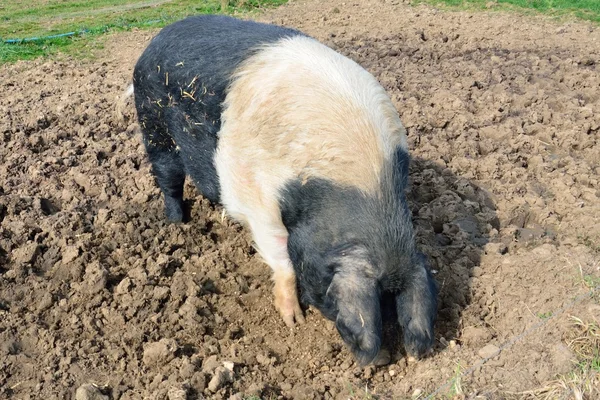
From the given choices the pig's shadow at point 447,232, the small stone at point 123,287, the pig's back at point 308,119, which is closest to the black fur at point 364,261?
the pig's back at point 308,119

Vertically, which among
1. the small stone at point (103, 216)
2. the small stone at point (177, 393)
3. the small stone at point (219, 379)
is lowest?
the small stone at point (219, 379)

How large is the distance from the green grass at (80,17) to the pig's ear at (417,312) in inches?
308

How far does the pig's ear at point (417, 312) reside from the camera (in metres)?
3.14

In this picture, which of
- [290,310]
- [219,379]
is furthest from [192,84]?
[219,379]

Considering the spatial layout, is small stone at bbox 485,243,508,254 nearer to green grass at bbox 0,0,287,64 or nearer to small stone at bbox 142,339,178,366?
small stone at bbox 142,339,178,366

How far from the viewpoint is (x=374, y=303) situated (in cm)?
314

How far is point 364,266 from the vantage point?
10.5 ft

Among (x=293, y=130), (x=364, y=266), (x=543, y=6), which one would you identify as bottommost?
(x=543, y=6)

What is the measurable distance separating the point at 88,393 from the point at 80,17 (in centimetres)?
1178

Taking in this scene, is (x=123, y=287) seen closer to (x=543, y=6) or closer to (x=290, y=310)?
(x=290, y=310)

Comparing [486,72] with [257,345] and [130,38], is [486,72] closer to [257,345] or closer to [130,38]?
[257,345]

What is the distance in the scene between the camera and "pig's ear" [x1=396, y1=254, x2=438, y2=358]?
124 inches

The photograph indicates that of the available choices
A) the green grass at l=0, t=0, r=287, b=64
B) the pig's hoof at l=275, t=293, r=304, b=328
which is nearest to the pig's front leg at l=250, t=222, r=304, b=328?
the pig's hoof at l=275, t=293, r=304, b=328

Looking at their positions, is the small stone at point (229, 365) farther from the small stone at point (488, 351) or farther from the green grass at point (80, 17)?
the green grass at point (80, 17)
